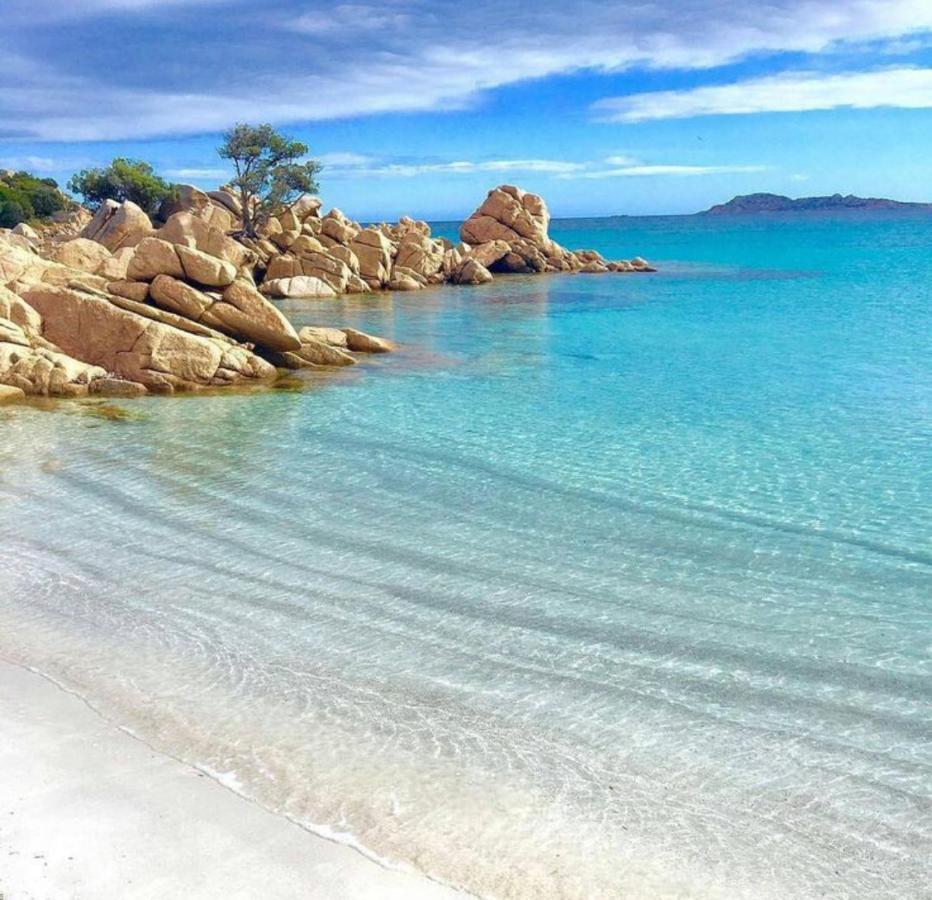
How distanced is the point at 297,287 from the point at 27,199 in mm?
33892

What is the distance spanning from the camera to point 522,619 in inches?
434

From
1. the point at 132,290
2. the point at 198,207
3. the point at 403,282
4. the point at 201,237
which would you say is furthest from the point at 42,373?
the point at 198,207

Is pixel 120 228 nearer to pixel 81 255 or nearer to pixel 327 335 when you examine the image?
pixel 81 255

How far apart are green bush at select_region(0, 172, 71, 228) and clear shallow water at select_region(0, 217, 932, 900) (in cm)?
5882

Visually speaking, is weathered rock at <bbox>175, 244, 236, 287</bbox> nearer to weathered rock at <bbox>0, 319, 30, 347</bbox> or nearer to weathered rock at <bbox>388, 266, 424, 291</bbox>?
weathered rock at <bbox>0, 319, 30, 347</bbox>

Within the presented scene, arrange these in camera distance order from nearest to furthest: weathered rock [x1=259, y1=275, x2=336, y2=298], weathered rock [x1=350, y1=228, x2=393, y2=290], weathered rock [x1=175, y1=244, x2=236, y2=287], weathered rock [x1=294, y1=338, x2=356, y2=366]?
weathered rock [x1=175, y1=244, x2=236, y2=287]
weathered rock [x1=294, y1=338, x2=356, y2=366]
weathered rock [x1=259, y1=275, x2=336, y2=298]
weathered rock [x1=350, y1=228, x2=393, y2=290]

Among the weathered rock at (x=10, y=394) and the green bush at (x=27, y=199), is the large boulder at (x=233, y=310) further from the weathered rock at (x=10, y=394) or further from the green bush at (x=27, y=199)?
the green bush at (x=27, y=199)

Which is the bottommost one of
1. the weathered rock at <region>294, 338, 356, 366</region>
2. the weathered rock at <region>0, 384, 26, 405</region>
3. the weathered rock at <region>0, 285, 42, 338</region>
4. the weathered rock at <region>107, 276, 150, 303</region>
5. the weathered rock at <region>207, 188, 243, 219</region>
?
the weathered rock at <region>0, 384, 26, 405</region>

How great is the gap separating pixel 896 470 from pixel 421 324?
2760 centimetres

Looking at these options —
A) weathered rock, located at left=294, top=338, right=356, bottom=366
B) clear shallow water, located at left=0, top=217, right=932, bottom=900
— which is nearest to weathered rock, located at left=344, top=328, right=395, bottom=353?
weathered rock, located at left=294, top=338, right=356, bottom=366

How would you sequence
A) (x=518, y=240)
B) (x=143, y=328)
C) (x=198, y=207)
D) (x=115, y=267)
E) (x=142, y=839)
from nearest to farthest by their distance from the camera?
(x=142, y=839)
(x=143, y=328)
(x=115, y=267)
(x=198, y=207)
(x=518, y=240)

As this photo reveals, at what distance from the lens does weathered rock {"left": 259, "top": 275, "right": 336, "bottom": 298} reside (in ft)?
183

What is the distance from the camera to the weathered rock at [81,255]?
1715 inches

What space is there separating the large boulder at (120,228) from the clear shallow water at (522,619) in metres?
37.1
